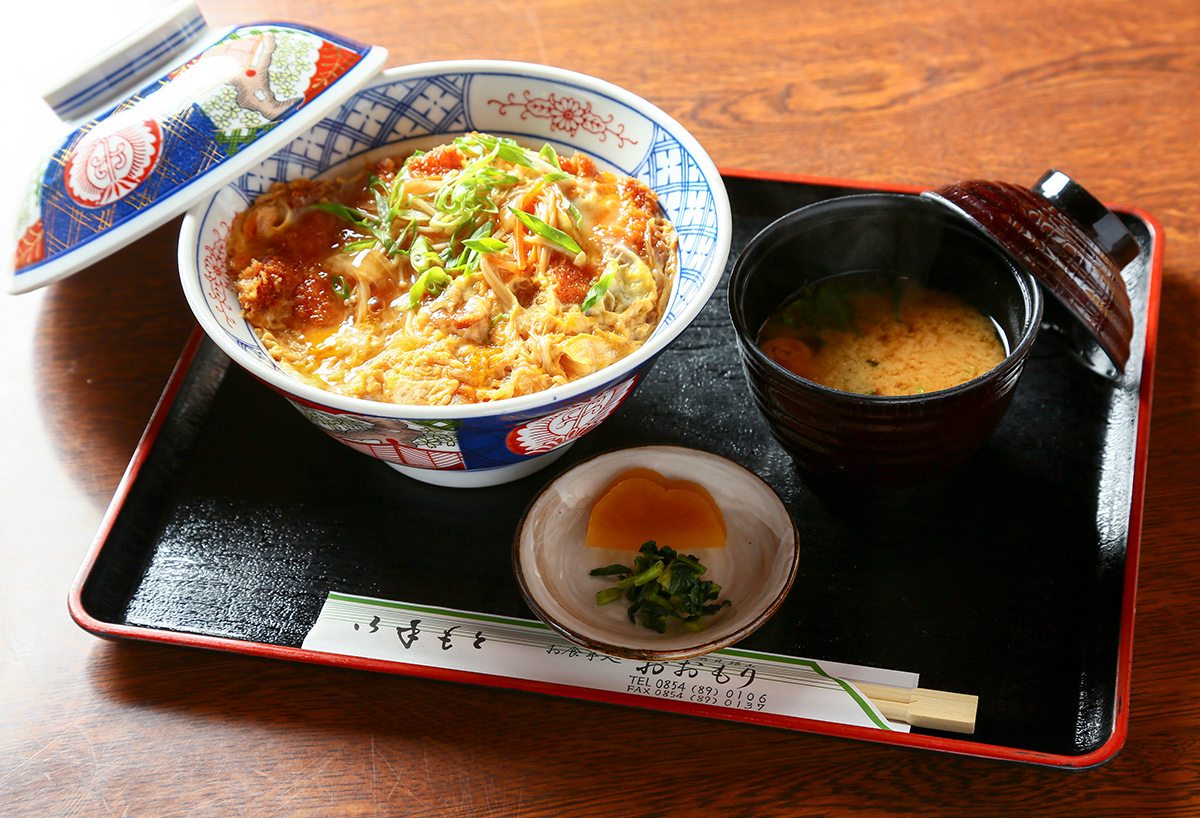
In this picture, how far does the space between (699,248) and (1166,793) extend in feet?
3.97

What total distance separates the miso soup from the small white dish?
29cm

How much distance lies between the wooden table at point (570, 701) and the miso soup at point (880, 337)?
0.49 metres

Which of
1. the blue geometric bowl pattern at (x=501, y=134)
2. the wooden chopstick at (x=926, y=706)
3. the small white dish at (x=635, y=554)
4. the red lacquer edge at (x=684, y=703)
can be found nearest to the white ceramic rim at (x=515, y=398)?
the blue geometric bowl pattern at (x=501, y=134)

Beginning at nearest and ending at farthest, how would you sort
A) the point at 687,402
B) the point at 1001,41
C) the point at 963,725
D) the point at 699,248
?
1. the point at 963,725
2. the point at 699,248
3. the point at 687,402
4. the point at 1001,41

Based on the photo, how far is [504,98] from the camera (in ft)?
6.44

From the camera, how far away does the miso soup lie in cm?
172

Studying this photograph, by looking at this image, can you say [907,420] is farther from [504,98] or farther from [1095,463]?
[504,98]

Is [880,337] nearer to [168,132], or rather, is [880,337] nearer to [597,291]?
[597,291]

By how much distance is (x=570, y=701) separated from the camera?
152cm

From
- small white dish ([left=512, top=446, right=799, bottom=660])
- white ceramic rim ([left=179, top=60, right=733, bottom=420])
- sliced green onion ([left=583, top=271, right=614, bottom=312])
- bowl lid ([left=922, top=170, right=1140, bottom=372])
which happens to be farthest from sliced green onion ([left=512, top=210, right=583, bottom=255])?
bowl lid ([left=922, top=170, right=1140, bottom=372])

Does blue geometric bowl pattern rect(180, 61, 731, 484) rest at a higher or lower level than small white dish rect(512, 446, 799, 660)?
higher

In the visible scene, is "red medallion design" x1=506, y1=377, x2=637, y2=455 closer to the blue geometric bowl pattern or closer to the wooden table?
the blue geometric bowl pattern

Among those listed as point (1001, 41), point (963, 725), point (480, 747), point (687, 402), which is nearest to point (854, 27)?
point (1001, 41)

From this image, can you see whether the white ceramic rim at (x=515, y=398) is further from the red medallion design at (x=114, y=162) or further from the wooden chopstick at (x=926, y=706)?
the wooden chopstick at (x=926, y=706)
